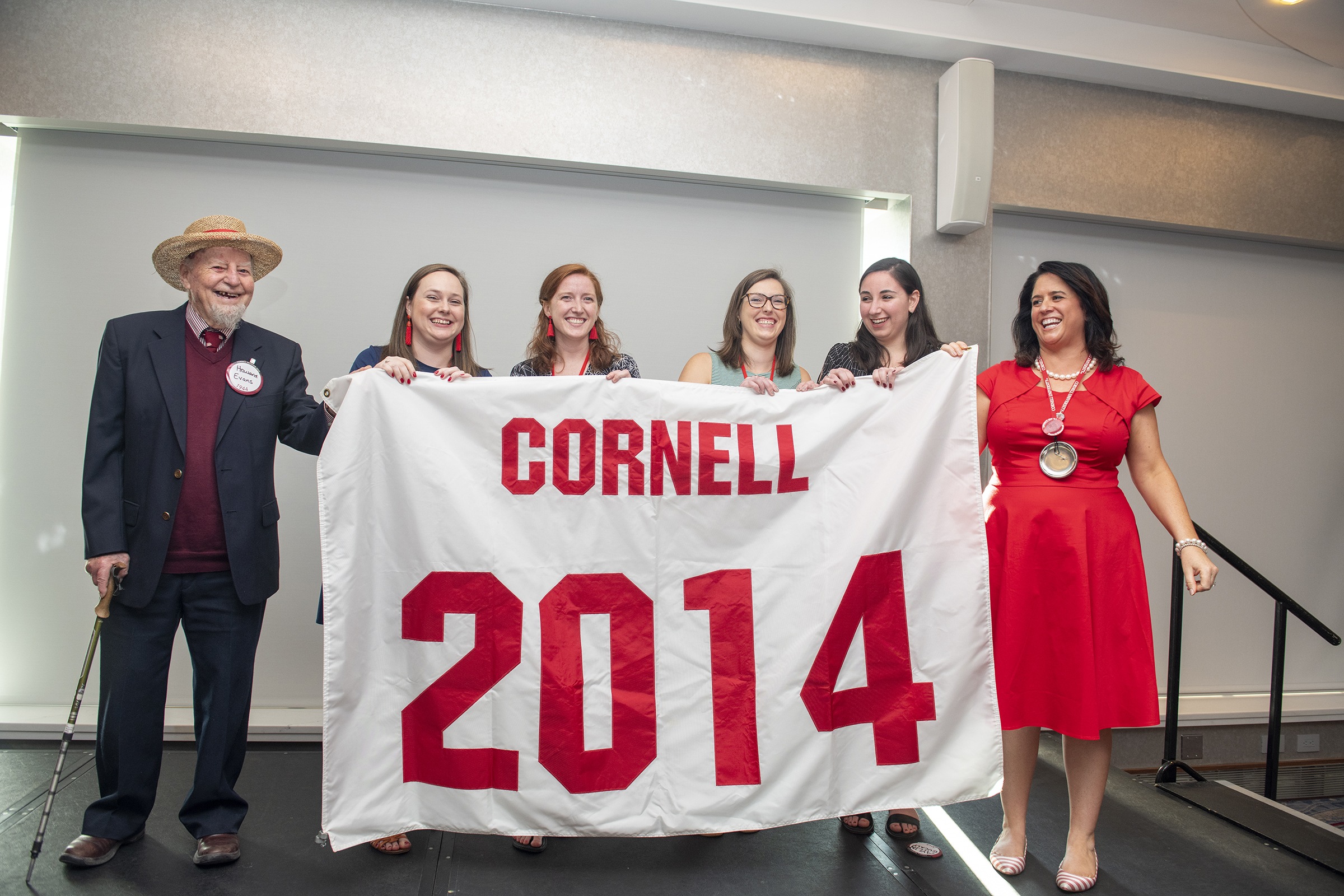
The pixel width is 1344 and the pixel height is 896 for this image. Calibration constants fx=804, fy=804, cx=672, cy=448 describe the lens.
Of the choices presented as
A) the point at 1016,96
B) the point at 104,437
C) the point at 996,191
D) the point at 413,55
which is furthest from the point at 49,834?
the point at 1016,96

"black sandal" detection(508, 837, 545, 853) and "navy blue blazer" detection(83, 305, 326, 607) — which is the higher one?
"navy blue blazer" detection(83, 305, 326, 607)

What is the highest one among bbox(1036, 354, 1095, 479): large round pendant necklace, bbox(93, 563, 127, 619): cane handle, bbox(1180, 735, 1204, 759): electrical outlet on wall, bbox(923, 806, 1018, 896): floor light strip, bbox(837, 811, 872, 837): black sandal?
bbox(1036, 354, 1095, 479): large round pendant necklace

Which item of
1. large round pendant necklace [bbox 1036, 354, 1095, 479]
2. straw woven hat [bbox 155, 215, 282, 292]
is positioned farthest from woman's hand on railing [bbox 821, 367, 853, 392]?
straw woven hat [bbox 155, 215, 282, 292]

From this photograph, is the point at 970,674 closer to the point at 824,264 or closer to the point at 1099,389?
the point at 1099,389

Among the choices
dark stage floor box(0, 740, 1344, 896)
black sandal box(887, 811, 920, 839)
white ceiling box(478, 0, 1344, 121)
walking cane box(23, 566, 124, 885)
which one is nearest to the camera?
walking cane box(23, 566, 124, 885)

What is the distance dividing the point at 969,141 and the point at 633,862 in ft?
9.43

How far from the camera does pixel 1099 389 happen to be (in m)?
2.01

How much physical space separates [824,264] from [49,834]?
3.22 meters

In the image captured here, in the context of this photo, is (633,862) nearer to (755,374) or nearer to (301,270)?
(755,374)

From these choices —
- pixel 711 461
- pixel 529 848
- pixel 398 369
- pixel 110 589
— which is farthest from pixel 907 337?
pixel 110 589

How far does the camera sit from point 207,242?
202 cm

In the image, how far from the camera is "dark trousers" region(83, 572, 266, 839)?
1946 millimetres

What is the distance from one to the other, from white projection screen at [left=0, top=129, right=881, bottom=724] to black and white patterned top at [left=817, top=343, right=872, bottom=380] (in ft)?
3.65

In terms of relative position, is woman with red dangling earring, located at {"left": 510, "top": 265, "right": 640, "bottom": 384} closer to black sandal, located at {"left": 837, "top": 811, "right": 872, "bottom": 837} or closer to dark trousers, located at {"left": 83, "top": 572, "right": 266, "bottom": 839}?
dark trousers, located at {"left": 83, "top": 572, "right": 266, "bottom": 839}
